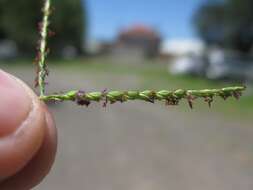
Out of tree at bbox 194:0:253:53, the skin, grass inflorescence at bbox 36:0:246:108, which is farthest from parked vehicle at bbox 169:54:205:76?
grass inflorescence at bbox 36:0:246:108

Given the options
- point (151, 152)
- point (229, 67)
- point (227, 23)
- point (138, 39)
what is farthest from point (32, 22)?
point (138, 39)

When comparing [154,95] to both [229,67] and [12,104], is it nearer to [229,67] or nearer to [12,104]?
[12,104]

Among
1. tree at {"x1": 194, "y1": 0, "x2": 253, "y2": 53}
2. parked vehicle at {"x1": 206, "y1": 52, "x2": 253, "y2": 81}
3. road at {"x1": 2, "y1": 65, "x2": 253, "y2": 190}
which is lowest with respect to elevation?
road at {"x1": 2, "y1": 65, "x2": 253, "y2": 190}

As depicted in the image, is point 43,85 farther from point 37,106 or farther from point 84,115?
point 84,115

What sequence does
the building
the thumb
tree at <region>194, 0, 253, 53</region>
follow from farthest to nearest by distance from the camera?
the building, tree at <region>194, 0, 253, 53</region>, the thumb

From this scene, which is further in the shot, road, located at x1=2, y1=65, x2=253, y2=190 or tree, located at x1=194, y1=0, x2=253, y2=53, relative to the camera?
tree, located at x1=194, y1=0, x2=253, y2=53

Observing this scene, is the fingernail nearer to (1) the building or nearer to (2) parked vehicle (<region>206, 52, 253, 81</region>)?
(2) parked vehicle (<region>206, 52, 253, 81</region>)

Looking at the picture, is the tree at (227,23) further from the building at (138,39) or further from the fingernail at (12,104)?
the building at (138,39)

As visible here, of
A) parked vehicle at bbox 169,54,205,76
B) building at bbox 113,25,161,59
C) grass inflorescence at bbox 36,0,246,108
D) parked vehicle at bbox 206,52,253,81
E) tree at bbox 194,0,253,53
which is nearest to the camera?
grass inflorescence at bbox 36,0,246,108

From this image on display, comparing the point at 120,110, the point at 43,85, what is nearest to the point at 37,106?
the point at 43,85
